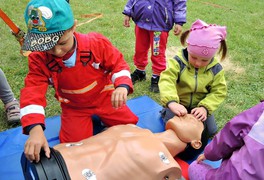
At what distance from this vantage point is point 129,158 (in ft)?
4.81

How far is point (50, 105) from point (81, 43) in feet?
3.43

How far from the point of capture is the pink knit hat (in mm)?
1919

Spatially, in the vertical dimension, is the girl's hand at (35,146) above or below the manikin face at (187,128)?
above

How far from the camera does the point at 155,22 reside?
286 centimetres

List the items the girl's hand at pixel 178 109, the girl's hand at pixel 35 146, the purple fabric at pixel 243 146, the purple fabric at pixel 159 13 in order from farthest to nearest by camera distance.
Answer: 1. the purple fabric at pixel 159 13
2. the girl's hand at pixel 178 109
3. the girl's hand at pixel 35 146
4. the purple fabric at pixel 243 146

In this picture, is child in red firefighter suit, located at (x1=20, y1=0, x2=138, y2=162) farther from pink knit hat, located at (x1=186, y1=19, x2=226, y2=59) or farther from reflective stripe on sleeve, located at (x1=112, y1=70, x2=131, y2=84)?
pink knit hat, located at (x1=186, y1=19, x2=226, y2=59)

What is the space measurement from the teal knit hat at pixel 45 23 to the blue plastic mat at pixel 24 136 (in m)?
0.81

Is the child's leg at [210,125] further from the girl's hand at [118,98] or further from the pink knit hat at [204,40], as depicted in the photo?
the girl's hand at [118,98]

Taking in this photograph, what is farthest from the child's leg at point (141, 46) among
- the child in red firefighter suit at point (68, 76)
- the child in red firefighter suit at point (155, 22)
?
the child in red firefighter suit at point (68, 76)

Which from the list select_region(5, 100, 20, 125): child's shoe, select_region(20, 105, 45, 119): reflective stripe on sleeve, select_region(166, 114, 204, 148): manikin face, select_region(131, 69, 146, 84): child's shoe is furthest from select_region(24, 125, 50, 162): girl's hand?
select_region(131, 69, 146, 84): child's shoe

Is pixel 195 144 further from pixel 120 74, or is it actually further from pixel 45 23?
pixel 45 23

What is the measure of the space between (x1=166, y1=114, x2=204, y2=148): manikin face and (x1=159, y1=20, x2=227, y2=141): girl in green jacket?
0.21 ft

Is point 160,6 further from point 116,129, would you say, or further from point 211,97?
point 116,129

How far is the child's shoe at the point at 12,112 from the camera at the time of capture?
7.93 ft
